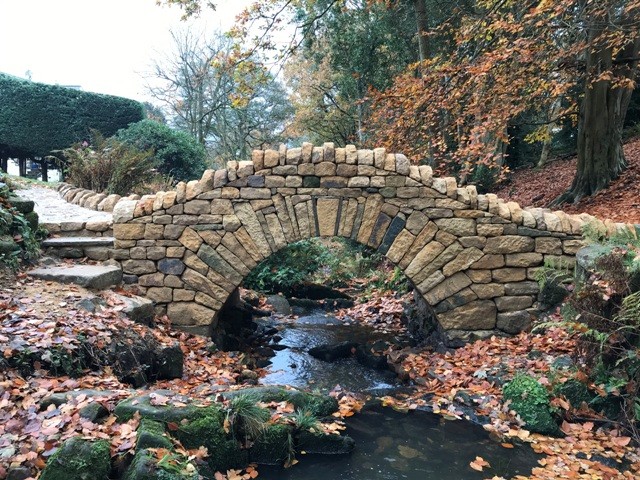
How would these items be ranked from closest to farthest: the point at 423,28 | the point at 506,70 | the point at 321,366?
the point at 321,366 < the point at 506,70 < the point at 423,28

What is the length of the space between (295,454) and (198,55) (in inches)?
794

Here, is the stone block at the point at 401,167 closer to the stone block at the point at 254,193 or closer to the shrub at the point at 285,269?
the stone block at the point at 254,193

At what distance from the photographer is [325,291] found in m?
11.4

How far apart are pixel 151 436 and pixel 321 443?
59.8 inches

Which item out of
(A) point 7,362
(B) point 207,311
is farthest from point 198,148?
(A) point 7,362

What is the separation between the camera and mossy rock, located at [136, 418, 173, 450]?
2.94 meters

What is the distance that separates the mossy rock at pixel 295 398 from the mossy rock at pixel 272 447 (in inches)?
15.2

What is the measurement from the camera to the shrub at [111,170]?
905 cm

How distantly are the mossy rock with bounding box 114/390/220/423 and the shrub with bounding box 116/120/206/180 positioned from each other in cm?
1017

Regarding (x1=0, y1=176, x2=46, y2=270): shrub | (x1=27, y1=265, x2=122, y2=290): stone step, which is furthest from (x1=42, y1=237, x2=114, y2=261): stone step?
(x1=27, y1=265, x2=122, y2=290): stone step

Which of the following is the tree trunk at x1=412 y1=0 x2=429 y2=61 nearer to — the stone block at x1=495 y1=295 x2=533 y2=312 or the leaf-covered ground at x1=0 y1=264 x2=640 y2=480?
the stone block at x1=495 y1=295 x2=533 y2=312

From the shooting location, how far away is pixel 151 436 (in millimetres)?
A: 2992

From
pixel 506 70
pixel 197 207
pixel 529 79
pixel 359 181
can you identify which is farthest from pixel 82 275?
pixel 529 79

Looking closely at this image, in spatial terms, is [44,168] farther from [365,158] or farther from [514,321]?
[514,321]
